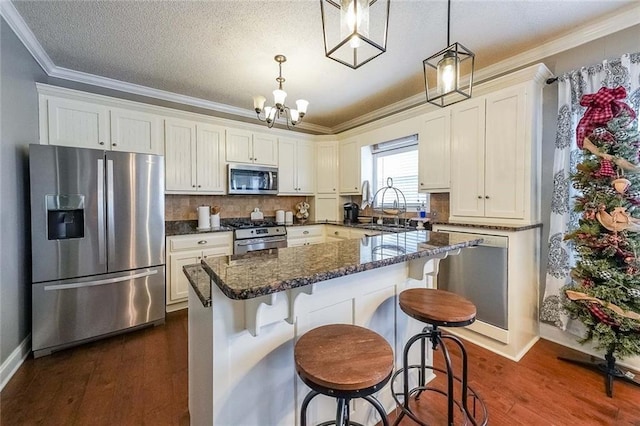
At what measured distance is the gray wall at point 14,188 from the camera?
1.92 meters

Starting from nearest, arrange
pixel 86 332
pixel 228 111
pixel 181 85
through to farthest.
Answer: pixel 86 332 < pixel 181 85 < pixel 228 111

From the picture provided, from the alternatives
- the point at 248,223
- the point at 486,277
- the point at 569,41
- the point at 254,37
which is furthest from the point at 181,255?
the point at 569,41

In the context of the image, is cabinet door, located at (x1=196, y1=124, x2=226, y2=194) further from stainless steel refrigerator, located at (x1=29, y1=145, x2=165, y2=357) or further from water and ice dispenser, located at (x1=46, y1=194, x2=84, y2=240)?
water and ice dispenser, located at (x1=46, y1=194, x2=84, y2=240)

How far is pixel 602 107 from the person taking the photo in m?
1.84

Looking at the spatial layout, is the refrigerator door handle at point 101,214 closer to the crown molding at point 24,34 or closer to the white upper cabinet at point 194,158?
the white upper cabinet at point 194,158

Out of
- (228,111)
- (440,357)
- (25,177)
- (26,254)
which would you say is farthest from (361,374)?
(228,111)

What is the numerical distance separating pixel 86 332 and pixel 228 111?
310cm

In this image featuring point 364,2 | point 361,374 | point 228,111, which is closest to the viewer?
point 361,374

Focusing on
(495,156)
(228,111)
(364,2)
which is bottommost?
(495,156)

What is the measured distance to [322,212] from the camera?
443cm

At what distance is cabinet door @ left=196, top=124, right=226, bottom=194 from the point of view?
11.2 ft

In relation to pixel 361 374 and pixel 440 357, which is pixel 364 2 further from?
pixel 440 357

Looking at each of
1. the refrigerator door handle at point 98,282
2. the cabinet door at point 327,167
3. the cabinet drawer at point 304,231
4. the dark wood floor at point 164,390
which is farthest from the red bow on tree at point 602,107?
the refrigerator door handle at point 98,282

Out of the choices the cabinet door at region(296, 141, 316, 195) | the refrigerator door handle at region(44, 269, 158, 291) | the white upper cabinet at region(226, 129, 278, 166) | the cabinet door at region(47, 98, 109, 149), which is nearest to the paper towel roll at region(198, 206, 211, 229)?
the white upper cabinet at region(226, 129, 278, 166)
